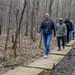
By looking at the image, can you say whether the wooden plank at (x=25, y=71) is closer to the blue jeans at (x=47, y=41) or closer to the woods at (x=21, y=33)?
the woods at (x=21, y=33)

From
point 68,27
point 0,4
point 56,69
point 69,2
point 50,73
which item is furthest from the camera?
point 69,2

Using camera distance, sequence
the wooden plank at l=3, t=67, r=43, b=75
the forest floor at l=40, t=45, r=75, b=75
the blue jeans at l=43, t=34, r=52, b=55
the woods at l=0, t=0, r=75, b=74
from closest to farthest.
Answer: the wooden plank at l=3, t=67, r=43, b=75 → the forest floor at l=40, t=45, r=75, b=75 → the blue jeans at l=43, t=34, r=52, b=55 → the woods at l=0, t=0, r=75, b=74

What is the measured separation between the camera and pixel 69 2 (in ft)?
98.4

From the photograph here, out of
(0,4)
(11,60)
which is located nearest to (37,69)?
(11,60)

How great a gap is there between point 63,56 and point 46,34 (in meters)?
1.59

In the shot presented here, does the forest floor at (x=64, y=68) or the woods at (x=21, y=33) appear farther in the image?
the woods at (x=21, y=33)

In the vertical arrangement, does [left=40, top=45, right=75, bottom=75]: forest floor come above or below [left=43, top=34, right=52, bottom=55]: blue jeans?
below

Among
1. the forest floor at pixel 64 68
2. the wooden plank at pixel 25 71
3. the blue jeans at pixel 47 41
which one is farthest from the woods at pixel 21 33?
the wooden plank at pixel 25 71

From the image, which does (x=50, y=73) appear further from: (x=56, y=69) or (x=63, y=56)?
(x=63, y=56)

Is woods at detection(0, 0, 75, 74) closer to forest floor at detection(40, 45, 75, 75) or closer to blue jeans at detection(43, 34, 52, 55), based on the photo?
blue jeans at detection(43, 34, 52, 55)

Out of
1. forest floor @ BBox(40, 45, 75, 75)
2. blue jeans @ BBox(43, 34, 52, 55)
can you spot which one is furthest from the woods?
forest floor @ BBox(40, 45, 75, 75)

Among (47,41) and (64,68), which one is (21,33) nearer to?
(47,41)

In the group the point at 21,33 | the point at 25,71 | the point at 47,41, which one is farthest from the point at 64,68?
the point at 21,33

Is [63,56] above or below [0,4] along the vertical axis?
below
